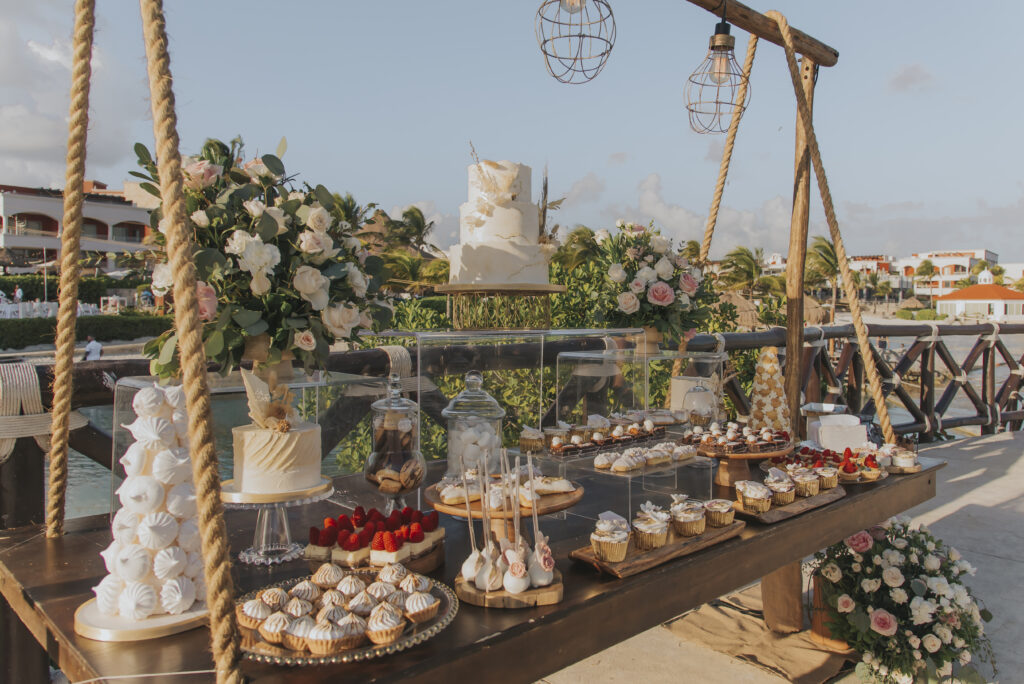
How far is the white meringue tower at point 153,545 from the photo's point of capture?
1121mm

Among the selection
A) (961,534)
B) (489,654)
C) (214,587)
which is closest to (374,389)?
(489,654)

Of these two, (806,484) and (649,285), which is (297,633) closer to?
(806,484)

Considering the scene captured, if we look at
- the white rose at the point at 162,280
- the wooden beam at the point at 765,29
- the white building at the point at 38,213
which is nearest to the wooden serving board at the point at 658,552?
the white rose at the point at 162,280

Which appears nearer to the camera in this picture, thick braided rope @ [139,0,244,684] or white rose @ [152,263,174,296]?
thick braided rope @ [139,0,244,684]

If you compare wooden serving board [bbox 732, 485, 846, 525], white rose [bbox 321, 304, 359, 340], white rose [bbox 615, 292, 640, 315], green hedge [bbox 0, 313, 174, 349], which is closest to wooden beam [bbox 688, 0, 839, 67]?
white rose [bbox 615, 292, 640, 315]

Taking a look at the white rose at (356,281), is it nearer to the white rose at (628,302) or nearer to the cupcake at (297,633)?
the cupcake at (297,633)

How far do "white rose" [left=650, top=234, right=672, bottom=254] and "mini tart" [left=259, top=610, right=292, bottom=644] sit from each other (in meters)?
2.19

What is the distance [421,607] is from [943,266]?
98744mm

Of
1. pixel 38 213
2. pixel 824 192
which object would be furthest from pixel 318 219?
pixel 38 213

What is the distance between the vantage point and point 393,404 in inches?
68.6

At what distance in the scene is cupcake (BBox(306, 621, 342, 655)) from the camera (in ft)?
3.42

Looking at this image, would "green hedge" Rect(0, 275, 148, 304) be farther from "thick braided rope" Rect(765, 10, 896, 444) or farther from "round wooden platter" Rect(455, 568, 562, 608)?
"round wooden platter" Rect(455, 568, 562, 608)

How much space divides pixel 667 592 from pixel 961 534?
11.8 feet

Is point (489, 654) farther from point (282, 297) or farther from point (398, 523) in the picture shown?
point (282, 297)
